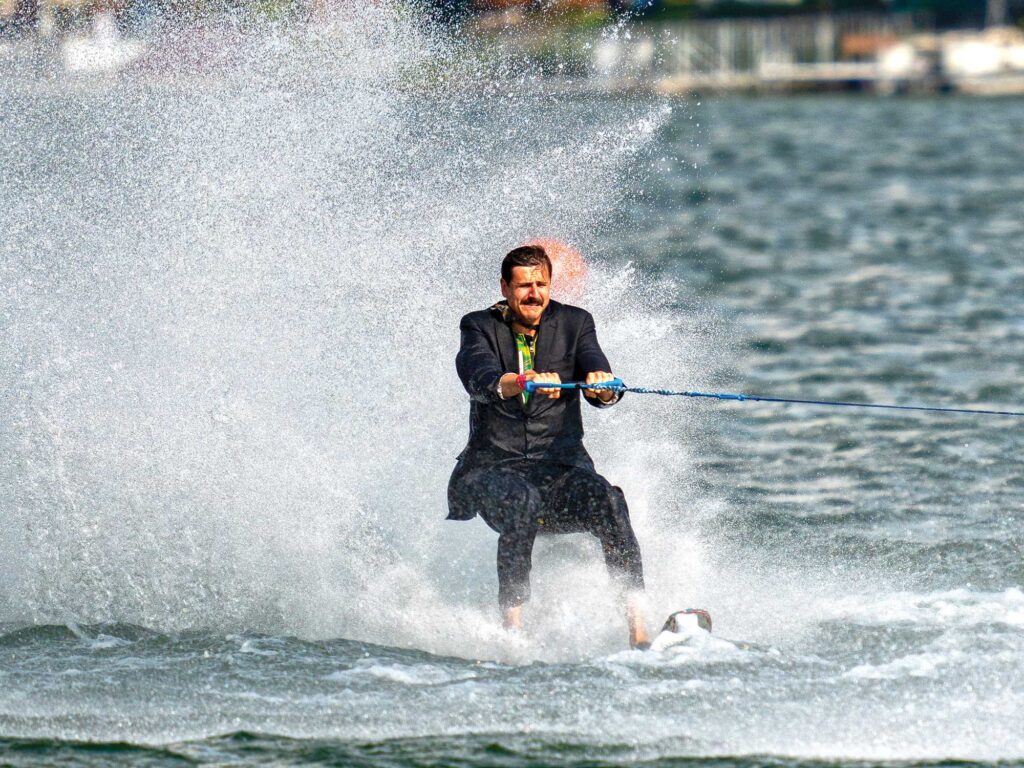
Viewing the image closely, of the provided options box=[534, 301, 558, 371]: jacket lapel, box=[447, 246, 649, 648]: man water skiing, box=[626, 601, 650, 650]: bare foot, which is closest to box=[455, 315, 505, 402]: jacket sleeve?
box=[447, 246, 649, 648]: man water skiing

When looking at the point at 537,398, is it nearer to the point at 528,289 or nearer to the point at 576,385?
the point at 576,385

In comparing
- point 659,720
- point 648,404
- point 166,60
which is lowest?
point 659,720

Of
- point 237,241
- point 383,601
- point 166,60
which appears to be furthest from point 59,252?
point 383,601

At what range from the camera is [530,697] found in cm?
739

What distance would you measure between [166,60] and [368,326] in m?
3.63

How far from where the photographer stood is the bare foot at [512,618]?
8211 millimetres

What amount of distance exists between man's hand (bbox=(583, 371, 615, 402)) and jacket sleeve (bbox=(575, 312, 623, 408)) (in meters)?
0.02

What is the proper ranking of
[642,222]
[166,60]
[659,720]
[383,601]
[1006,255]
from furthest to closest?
[642,222]
[1006,255]
[166,60]
[383,601]
[659,720]

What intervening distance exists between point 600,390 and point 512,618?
1.13 meters

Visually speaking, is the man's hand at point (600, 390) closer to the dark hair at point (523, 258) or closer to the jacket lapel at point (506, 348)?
the jacket lapel at point (506, 348)

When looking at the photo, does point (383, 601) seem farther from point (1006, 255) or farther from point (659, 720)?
point (1006, 255)

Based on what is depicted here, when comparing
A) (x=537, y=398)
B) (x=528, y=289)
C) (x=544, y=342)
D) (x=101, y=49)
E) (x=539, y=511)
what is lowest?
(x=539, y=511)

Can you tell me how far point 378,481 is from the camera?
33.0 ft

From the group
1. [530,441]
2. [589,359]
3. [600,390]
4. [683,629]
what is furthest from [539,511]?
[683,629]
